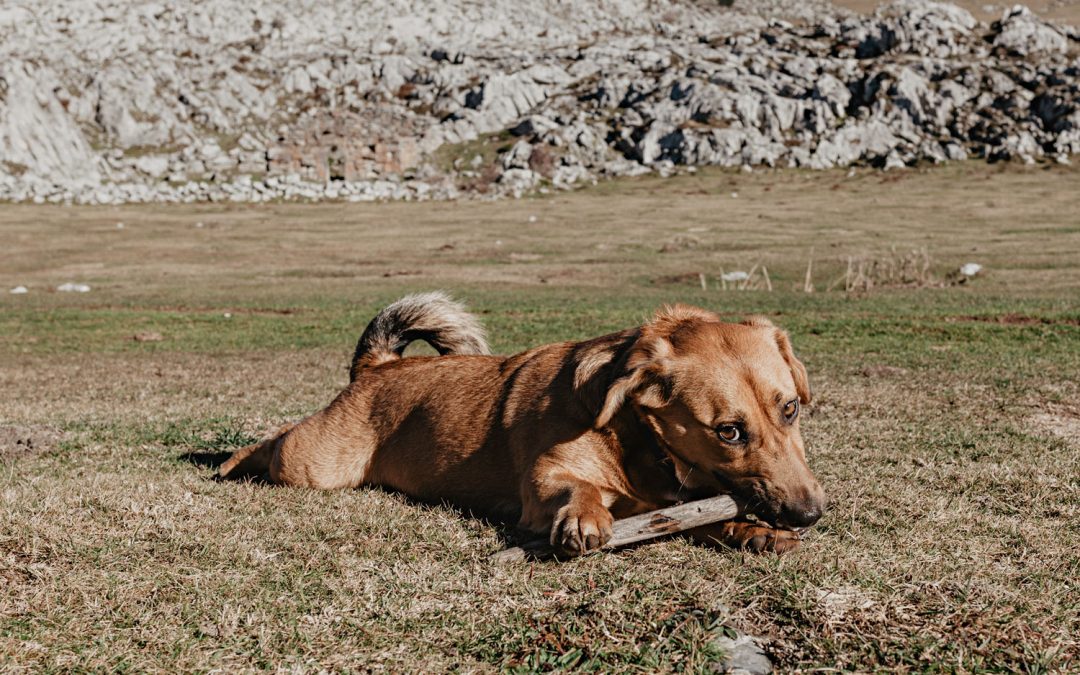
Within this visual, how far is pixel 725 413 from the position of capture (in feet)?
16.0

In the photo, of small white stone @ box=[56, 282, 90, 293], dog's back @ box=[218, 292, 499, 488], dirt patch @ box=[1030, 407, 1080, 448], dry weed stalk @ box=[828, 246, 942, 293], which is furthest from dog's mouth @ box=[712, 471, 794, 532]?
small white stone @ box=[56, 282, 90, 293]

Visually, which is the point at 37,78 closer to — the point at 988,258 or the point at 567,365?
the point at 988,258

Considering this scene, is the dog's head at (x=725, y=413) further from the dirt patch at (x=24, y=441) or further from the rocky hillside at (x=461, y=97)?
the rocky hillside at (x=461, y=97)

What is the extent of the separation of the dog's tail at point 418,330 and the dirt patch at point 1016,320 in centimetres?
1627

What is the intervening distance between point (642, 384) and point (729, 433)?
557 mm

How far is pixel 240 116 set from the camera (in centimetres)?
12381

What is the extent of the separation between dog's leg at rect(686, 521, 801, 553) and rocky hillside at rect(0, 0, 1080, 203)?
84673mm

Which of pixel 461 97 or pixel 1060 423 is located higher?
pixel 1060 423

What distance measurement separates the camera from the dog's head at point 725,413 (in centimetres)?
477

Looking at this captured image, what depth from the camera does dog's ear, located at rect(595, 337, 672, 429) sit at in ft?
16.4

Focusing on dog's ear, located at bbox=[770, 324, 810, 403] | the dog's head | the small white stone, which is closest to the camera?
the dog's head

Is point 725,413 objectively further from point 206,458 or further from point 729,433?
point 206,458

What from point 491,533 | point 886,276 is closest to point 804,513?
point 491,533

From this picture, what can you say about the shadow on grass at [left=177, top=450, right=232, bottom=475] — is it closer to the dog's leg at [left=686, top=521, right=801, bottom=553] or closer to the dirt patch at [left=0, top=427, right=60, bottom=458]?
the dirt patch at [left=0, top=427, right=60, bottom=458]
